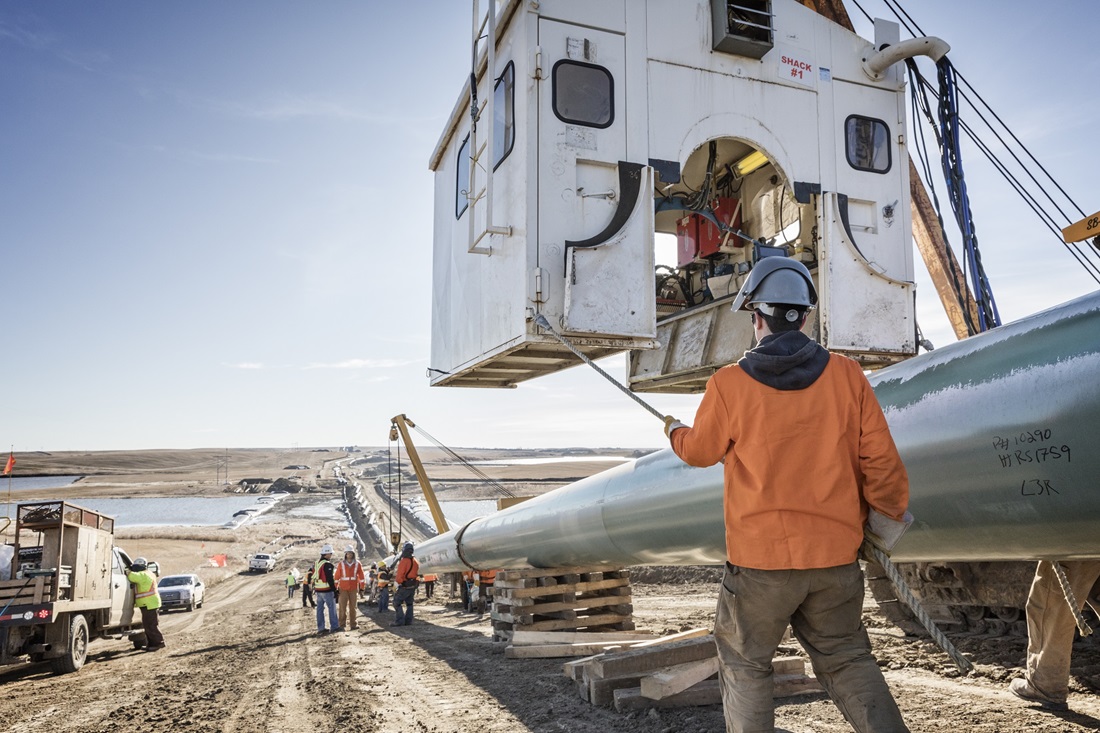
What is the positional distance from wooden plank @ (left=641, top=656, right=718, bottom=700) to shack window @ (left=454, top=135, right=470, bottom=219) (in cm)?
502

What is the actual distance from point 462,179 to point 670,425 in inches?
232

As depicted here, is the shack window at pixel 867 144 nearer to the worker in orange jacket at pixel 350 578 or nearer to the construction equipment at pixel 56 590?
the worker in orange jacket at pixel 350 578

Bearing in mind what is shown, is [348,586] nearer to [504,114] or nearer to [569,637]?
[569,637]

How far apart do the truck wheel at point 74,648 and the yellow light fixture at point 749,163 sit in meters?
11.3

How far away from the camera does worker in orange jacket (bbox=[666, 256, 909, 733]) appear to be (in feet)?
9.84

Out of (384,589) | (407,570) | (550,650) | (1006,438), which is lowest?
(384,589)

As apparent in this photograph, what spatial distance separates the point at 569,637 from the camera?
9.23 meters

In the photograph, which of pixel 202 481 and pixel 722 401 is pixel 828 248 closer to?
pixel 722 401

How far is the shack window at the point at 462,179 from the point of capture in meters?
8.62

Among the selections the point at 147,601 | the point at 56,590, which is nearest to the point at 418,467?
the point at 147,601

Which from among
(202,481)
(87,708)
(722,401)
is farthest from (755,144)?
(202,481)

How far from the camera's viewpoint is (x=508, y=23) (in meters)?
7.09

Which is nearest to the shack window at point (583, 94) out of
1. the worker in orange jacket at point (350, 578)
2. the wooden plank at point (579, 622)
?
the wooden plank at point (579, 622)

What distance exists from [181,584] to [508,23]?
23.0 meters
